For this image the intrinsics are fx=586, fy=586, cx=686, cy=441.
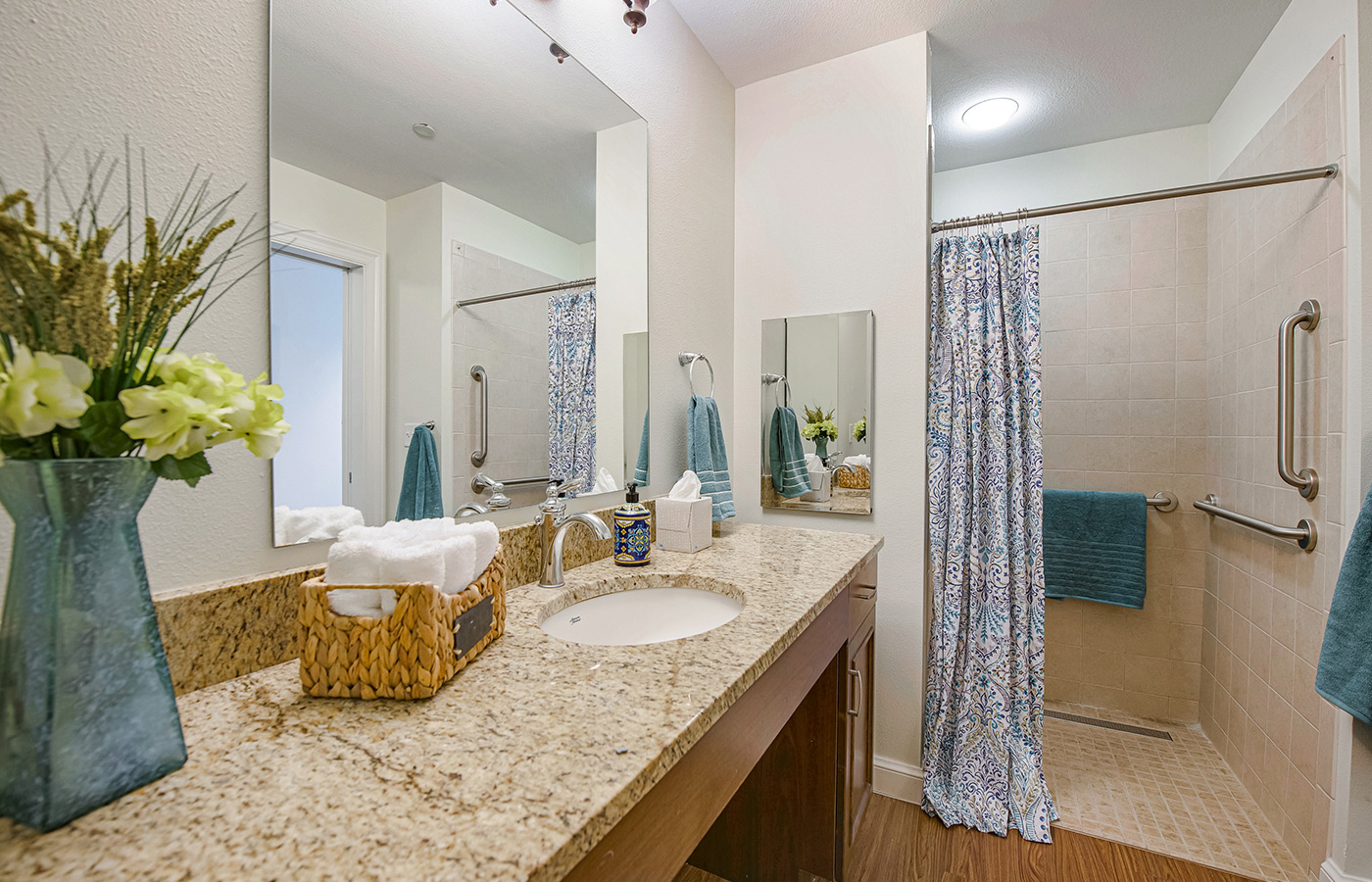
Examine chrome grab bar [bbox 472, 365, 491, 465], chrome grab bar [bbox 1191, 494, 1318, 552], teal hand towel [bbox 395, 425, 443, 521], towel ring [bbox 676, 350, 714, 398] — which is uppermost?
towel ring [bbox 676, 350, 714, 398]

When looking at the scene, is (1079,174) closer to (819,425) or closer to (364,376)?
(819,425)

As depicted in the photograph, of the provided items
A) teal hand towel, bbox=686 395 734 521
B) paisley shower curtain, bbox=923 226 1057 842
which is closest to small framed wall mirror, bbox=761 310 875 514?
paisley shower curtain, bbox=923 226 1057 842

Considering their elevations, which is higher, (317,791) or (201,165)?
(201,165)

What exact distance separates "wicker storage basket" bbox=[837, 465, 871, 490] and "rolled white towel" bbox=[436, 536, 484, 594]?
1.45 meters

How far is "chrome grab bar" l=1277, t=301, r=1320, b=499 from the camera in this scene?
1583mm

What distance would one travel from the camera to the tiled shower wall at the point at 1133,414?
243cm

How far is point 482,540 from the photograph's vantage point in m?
0.85

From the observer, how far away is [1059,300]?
104 inches

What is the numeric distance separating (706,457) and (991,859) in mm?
1365

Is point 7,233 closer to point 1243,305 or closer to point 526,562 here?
point 526,562

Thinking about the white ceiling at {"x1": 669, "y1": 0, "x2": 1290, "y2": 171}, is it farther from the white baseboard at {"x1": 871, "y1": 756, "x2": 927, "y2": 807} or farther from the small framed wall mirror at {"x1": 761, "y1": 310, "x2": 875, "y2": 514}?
the white baseboard at {"x1": 871, "y1": 756, "x2": 927, "y2": 807}

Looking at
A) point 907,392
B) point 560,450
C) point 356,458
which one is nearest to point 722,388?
point 907,392

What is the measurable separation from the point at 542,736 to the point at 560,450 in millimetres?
825

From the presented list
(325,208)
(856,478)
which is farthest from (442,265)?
(856,478)
